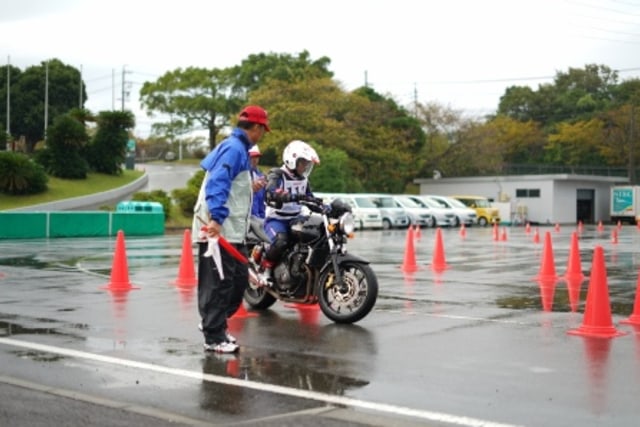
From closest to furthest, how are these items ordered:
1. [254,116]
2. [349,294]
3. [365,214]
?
[254,116], [349,294], [365,214]

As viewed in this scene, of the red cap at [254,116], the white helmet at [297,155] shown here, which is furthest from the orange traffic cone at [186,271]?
A: the red cap at [254,116]

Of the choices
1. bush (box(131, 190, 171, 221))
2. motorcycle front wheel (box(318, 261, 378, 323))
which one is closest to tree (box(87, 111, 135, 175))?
bush (box(131, 190, 171, 221))

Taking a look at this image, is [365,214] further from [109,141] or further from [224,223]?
[224,223]

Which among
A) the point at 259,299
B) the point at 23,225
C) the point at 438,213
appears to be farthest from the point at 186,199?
the point at 259,299

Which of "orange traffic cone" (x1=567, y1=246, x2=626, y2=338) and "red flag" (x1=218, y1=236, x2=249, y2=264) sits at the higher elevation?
"red flag" (x1=218, y1=236, x2=249, y2=264)

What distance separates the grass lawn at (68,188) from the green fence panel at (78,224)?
25.8 ft

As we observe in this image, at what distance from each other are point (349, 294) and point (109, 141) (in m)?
41.8

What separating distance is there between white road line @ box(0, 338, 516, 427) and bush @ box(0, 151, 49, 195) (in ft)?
110

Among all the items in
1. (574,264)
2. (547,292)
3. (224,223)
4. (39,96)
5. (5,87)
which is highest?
(5,87)

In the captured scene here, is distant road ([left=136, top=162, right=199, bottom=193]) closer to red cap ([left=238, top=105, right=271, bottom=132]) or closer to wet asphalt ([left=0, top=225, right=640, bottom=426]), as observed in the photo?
wet asphalt ([left=0, top=225, right=640, bottom=426])

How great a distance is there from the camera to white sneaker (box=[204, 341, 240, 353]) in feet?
24.6

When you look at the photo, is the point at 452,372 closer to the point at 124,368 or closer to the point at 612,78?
the point at 124,368

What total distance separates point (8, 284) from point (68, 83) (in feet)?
233

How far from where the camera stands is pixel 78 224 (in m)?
31.2
